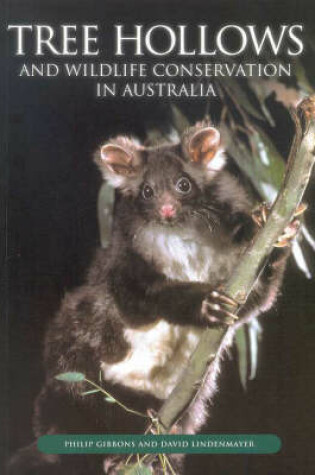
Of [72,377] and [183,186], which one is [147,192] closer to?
[183,186]

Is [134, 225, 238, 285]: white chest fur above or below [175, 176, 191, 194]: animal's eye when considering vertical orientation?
below

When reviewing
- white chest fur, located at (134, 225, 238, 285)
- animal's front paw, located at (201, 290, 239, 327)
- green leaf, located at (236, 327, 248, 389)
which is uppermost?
white chest fur, located at (134, 225, 238, 285)

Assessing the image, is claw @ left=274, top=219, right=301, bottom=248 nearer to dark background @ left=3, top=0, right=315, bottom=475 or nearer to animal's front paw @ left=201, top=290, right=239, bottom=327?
dark background @ left=3, top=0, right=315, bottom=475

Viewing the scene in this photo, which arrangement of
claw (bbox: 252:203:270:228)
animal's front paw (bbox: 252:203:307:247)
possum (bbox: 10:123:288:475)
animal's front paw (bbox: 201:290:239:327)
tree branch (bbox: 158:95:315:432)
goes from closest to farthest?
tree branch (bbox: 158:95:315:432), animal's front paw (bbox: 201:290:239:327), animal's front paw (bbox: 252:203:307:247), claw (bbox: 252:203:270:228), possum (bbox: 10:123:288:475)

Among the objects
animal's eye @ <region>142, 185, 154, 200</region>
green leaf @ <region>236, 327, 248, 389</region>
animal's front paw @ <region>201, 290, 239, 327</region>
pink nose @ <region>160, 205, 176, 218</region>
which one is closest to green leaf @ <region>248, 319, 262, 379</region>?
green leaf @ <region>236, 327, 248, 389</region>

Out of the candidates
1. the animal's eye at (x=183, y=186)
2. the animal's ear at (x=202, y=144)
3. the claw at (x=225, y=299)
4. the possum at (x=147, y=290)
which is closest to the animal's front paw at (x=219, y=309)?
the claw at (x=225, y=299)

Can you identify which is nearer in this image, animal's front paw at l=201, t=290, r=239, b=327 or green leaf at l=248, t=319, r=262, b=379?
animal's front paw at l=201, t=290, r=239, b=327

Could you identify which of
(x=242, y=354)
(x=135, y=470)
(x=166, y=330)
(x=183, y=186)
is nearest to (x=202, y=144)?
(x=183, y=186)

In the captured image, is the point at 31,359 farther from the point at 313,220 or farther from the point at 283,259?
the point at 313,220
